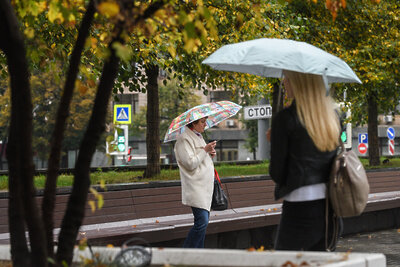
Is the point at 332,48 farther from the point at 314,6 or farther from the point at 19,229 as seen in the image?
the point at 19,229

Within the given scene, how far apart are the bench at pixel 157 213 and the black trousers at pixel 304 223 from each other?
3.54 meters

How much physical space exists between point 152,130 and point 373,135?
1049 cm

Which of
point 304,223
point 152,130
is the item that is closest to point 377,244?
point 152,130

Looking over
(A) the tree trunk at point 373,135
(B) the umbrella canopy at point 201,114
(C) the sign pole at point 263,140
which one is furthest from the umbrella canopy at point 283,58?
(C) the sign pole at point 263,140

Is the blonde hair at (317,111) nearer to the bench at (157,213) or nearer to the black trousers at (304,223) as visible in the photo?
the black trousers at (304,223)

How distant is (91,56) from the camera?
10.2 meters

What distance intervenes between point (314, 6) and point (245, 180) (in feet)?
23.7

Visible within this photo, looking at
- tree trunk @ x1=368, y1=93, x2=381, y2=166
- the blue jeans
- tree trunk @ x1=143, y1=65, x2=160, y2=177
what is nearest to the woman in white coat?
the blue jeans

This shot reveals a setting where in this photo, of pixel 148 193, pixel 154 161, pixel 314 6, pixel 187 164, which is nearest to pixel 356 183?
pixel 187 164

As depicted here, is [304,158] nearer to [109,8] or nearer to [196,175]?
[109,8]

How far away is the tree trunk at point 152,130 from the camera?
550 inches

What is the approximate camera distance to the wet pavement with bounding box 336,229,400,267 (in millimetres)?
9859

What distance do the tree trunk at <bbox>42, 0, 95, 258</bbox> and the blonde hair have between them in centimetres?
125

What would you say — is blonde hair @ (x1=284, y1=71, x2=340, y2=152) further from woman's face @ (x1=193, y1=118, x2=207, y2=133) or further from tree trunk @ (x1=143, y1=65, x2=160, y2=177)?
tree trunk @ (x1=143, y1=65, x2=160, y2=177)
